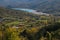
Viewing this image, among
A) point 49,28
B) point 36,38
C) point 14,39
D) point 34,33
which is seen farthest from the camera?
point 49,28

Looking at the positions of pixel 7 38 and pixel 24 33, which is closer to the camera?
pixel 7 38

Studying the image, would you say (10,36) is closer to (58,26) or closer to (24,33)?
(24,33)

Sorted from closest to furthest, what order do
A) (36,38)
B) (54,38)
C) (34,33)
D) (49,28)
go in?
(54,38) → (36,38) → (34,33) → (49,28)

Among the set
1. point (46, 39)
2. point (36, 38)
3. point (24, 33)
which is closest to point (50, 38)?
point (46, 39)

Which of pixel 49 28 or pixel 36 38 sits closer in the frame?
pixel 36 38

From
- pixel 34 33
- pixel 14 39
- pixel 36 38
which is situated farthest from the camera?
pixel 34 33

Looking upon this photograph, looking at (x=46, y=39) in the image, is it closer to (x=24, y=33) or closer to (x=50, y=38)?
(x=50, y=38)

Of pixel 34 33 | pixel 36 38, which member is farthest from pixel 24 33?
pixel 36 38

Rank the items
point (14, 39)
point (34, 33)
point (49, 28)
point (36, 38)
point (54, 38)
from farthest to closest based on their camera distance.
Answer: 1. point (49, 28)
2. point (34, 33)
3. point (36, 38)
4. point (54, 38)
5. point (14, 39)
